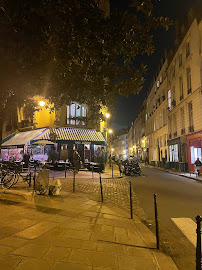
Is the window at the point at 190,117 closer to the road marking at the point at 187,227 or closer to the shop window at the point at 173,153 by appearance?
the shop window at the point at 173,153

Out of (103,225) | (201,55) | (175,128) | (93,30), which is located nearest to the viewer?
(103,225)

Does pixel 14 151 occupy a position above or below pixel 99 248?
above

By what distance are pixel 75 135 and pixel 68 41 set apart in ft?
49.7

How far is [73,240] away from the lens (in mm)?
3672

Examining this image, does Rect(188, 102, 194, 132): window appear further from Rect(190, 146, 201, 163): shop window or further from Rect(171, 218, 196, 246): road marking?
Rect(171, 218, 196, 246): road marking

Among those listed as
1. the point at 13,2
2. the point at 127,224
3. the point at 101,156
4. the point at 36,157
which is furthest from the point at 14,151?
the point at 127,224

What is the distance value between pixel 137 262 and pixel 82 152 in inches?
738

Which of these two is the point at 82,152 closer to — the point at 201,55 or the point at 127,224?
the point at 201,55

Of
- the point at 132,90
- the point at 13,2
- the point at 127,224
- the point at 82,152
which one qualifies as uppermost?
the point at 13,2

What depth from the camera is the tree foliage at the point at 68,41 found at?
571 cm

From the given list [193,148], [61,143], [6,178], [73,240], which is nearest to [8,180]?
[6,178]

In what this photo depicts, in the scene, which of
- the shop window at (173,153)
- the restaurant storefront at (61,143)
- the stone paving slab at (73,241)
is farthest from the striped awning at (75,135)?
the stone paving slab at (73,241)

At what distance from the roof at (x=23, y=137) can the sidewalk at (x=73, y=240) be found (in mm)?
13744

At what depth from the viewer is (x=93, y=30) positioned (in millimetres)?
6117
